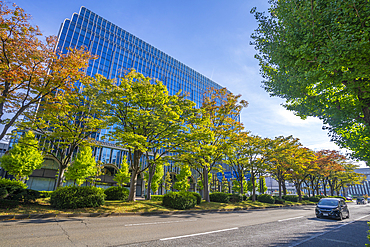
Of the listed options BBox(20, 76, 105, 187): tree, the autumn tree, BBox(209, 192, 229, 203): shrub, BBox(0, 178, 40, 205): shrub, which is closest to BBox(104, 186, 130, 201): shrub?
BBox(20, 76, 105, 187): tree

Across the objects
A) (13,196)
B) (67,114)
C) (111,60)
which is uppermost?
(111,60)

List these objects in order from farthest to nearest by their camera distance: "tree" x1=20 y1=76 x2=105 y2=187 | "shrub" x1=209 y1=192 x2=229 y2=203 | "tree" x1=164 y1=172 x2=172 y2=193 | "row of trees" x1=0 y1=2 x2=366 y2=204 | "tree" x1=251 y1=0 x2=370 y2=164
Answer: "tree" x1=164 y1=172 x2=172 y2=193, "shrub" x1=209 y1=192 x2=229 y2=203, "tree" x1=20 y1=76 x2=105 y2=187, "row of trees" x1=0 y1=2 x2=366 y2=204, "tree" x1=251 y1=0 x2=370 y2=164

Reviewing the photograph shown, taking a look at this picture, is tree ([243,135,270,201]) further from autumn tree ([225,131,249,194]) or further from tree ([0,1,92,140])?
tree ([0,1,92,140])

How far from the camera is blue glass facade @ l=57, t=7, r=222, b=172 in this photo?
44609mm

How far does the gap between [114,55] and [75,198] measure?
52116 millimetres

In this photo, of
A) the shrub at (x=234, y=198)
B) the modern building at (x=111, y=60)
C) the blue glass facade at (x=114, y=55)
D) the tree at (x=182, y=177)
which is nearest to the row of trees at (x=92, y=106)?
the shrub at (x=234, y=198)

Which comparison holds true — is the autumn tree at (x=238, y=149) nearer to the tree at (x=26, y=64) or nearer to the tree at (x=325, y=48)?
the tree at (x=325, y=48)

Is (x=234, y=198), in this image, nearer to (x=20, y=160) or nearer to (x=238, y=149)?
(x=238, y=149)

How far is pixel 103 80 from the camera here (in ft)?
46.8

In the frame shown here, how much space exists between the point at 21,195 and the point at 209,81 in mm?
79762

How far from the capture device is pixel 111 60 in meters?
53.2

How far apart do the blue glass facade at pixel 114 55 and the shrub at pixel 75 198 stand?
→ 3050cm

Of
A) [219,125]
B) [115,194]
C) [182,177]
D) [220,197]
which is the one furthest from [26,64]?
[182,177]

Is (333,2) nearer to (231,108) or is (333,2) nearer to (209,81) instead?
(231,108)
